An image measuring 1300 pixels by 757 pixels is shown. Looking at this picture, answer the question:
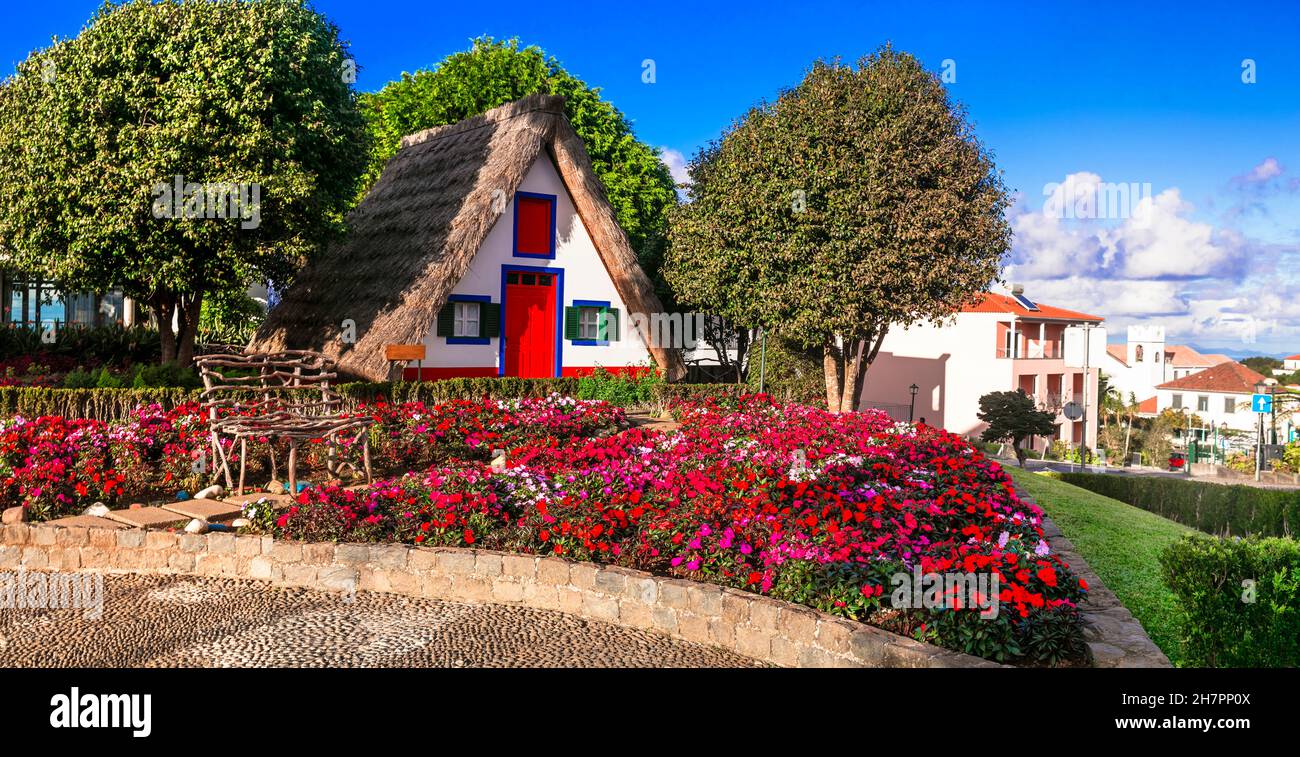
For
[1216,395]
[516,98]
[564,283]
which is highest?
[516,98]

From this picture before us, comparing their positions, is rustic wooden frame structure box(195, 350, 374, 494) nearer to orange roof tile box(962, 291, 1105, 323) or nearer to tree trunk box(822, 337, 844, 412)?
tree trunk box(822, 337, 844, 412)

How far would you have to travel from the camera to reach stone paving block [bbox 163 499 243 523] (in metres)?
8.58

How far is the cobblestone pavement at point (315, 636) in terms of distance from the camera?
5871mm

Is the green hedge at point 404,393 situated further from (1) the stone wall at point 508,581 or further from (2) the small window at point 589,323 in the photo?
(1) the stone wall at point 508,581

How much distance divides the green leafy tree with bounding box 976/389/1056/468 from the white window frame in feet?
66.1

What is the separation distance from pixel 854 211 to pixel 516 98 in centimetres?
Answer: 1865

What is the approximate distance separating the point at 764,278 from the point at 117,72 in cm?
1246

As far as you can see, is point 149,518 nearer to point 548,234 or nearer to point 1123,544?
point 1123,544

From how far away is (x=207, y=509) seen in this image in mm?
8828

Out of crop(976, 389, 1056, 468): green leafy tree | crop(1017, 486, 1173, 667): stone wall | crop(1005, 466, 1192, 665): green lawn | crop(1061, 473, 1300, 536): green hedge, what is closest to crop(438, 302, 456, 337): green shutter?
crop(1005, 466, 1192, 665): green lawn

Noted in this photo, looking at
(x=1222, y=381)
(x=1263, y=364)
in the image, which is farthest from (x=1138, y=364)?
(x=1263, y=364)

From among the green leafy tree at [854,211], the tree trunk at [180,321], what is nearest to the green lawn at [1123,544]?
the green leafy tree at [854,211]

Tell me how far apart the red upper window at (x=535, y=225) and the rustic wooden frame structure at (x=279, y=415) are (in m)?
8.93
